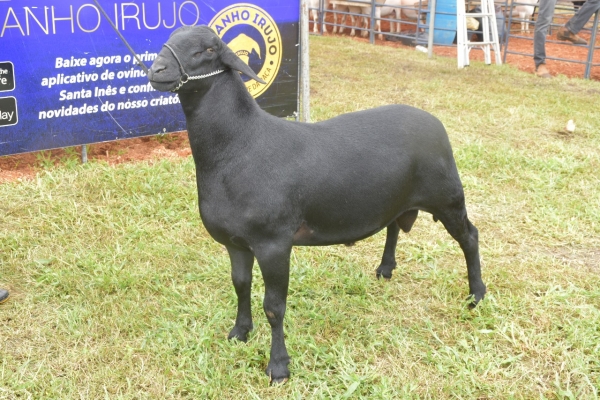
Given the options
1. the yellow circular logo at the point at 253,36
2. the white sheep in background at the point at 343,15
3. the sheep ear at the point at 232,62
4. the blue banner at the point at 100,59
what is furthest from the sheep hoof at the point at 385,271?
the white sheep in background at the point at 343,15

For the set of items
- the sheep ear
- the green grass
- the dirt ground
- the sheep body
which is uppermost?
the sheep ear

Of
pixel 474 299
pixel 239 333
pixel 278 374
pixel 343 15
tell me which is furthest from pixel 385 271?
pixel 343 15

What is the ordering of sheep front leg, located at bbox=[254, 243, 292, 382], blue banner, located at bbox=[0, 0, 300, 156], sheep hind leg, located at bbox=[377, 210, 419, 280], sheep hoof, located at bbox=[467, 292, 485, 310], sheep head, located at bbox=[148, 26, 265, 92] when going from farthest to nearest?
1. blue banner, located at bbox=[0, 0, 300, 156]
2. sheep hind leg, located at bbox=[377, 210, 419, 280]
3. sheep hoof, located at bbox=[467, 292, 485, 310]
4. sheep front leg, located at bbox=[254, 243, 292, 382]
5. sheep head, located at bbox=[148, 26, 265, 92]

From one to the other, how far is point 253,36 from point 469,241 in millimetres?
3618

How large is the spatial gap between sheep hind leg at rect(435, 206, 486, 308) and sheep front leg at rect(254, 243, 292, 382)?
1116 mm

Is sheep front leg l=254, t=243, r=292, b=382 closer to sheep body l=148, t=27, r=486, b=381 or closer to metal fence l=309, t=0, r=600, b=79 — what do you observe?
sheep body l=148, t=27, r=486, b=381

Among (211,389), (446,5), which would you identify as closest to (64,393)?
(211,389)

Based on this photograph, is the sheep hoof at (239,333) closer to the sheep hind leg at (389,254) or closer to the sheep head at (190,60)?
the sheep hind leg at (389,254)

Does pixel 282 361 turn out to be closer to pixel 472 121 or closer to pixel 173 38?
pixel 173 38

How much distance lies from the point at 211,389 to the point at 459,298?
1777 mm

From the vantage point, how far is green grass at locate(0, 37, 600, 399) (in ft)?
11.0

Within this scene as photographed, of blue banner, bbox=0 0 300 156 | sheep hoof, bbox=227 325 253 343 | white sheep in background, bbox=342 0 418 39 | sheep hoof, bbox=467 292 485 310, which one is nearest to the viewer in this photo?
sheep hoof, bbox=227 325 253 343

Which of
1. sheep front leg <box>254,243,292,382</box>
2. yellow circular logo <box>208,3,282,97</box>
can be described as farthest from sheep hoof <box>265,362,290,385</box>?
yellow circular logo <box>208,3,282,97</box>

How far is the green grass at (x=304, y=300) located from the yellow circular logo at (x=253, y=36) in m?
1.32
